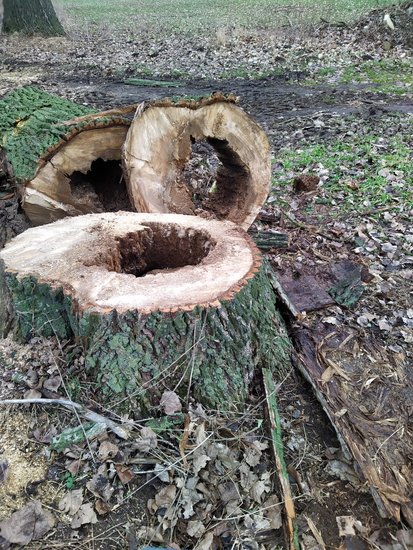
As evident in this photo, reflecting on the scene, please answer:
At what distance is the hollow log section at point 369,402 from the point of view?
2188mm

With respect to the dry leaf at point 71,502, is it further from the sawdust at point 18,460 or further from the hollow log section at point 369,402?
the hollow log section at point 369,402

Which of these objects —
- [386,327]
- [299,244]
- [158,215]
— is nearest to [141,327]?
[158,215]

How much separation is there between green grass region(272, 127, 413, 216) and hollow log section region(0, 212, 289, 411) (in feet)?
6.86

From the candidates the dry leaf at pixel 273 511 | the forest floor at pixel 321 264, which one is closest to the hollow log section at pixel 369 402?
the forest floor at pixel 321 264

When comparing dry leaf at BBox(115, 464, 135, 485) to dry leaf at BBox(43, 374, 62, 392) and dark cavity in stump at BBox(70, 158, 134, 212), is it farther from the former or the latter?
dark cavity in stump at BBox(70, 158, 134, 212)

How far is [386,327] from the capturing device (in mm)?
3152

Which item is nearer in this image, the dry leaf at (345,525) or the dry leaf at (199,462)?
the dry leaf at (345,525)

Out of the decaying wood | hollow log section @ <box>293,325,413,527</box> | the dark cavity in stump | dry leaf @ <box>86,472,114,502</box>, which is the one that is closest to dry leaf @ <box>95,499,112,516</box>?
dry leaf @ <box>86,472,114,502</box>

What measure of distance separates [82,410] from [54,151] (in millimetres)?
2170

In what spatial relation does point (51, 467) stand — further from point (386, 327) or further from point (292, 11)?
point (292, 11)

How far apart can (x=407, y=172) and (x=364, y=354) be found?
2782 mm

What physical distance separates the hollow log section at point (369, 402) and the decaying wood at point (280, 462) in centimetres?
27

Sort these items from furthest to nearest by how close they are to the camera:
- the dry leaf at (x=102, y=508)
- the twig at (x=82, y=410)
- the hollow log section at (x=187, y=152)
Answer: the hollow log section at (x=187, y=152) < the twig at (x=82, y=410) < the dry leaf at (x=102, y=508)

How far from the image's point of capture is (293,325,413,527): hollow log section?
219 cm
